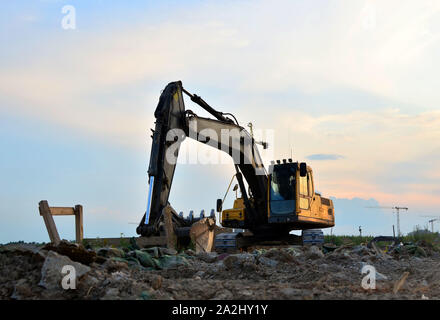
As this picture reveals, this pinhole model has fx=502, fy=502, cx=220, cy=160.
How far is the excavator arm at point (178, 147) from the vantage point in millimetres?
12781

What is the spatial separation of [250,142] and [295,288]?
9.94 m

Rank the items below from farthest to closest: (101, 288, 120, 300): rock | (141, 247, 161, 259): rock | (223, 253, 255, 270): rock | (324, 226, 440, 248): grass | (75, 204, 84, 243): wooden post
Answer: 1. (324, 226, 440, 248): grass
2. (75, 204, 84, 243): wooden post
3. (141, 247, 161, 259): rock
4. (223, 253, 255, 270): rock
5. (101, 288, 120, 300): rock

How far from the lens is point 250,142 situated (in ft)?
52.1

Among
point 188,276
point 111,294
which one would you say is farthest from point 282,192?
point 111,294

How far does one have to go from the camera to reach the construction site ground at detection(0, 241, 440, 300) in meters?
5.81

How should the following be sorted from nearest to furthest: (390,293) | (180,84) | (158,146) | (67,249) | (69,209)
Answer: (390,293) → (67,249) → (69,209) → (158,146) → (180,84)

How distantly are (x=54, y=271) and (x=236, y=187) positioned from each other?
9928 mm

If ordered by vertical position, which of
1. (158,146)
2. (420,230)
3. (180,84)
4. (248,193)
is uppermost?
(180,84)

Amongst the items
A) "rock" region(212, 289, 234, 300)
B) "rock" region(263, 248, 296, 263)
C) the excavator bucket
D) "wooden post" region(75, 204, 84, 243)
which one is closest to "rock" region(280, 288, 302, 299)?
"rock" region(212, 289, 234, 300)

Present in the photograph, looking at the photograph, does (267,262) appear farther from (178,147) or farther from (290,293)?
(178,147)

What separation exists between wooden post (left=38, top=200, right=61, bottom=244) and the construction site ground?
2084mm

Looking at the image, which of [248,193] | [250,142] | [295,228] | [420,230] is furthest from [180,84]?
[420,230]

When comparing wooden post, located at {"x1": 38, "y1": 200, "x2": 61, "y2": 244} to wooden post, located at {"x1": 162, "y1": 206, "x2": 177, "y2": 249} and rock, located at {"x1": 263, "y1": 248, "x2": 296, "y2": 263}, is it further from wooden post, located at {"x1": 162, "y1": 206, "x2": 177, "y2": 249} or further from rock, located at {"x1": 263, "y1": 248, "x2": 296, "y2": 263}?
rock, located at {"x1": 263, "y1": 248, "x2": 296, "y2": 263}

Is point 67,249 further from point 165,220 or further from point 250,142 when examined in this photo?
point 250,142
